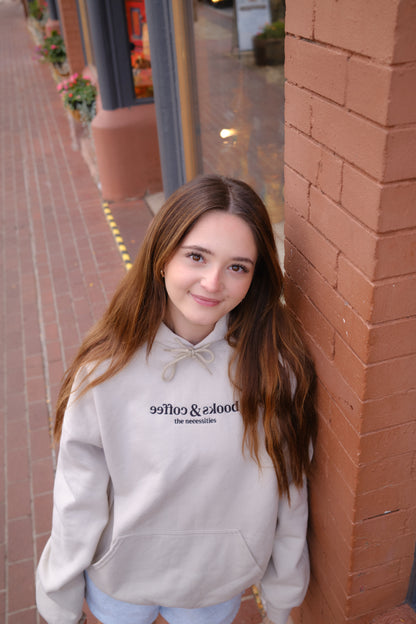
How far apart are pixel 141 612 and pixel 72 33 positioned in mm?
9718

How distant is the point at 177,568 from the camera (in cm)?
178

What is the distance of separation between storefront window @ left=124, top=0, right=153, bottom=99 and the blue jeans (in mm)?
5548

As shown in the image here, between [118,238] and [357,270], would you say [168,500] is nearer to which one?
[357,270]

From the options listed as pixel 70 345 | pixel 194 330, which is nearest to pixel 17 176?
pixel 70 345

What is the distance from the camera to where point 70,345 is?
168 inches

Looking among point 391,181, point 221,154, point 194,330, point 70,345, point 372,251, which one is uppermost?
point 391,181

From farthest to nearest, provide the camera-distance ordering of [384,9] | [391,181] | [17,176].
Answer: [17,176]
[391,181]
[384,9]

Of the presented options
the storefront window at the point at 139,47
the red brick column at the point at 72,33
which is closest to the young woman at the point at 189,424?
the storefront window at the point at 139,47

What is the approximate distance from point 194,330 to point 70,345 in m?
2.77

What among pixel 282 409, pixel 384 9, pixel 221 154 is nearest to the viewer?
pixel 384 9

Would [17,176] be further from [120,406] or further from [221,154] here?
[120,406]

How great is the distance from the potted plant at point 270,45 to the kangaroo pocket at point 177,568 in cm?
266

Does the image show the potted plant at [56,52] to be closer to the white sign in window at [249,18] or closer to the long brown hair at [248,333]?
the white sign in window at [249,18]

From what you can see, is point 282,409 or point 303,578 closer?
point 282,409
